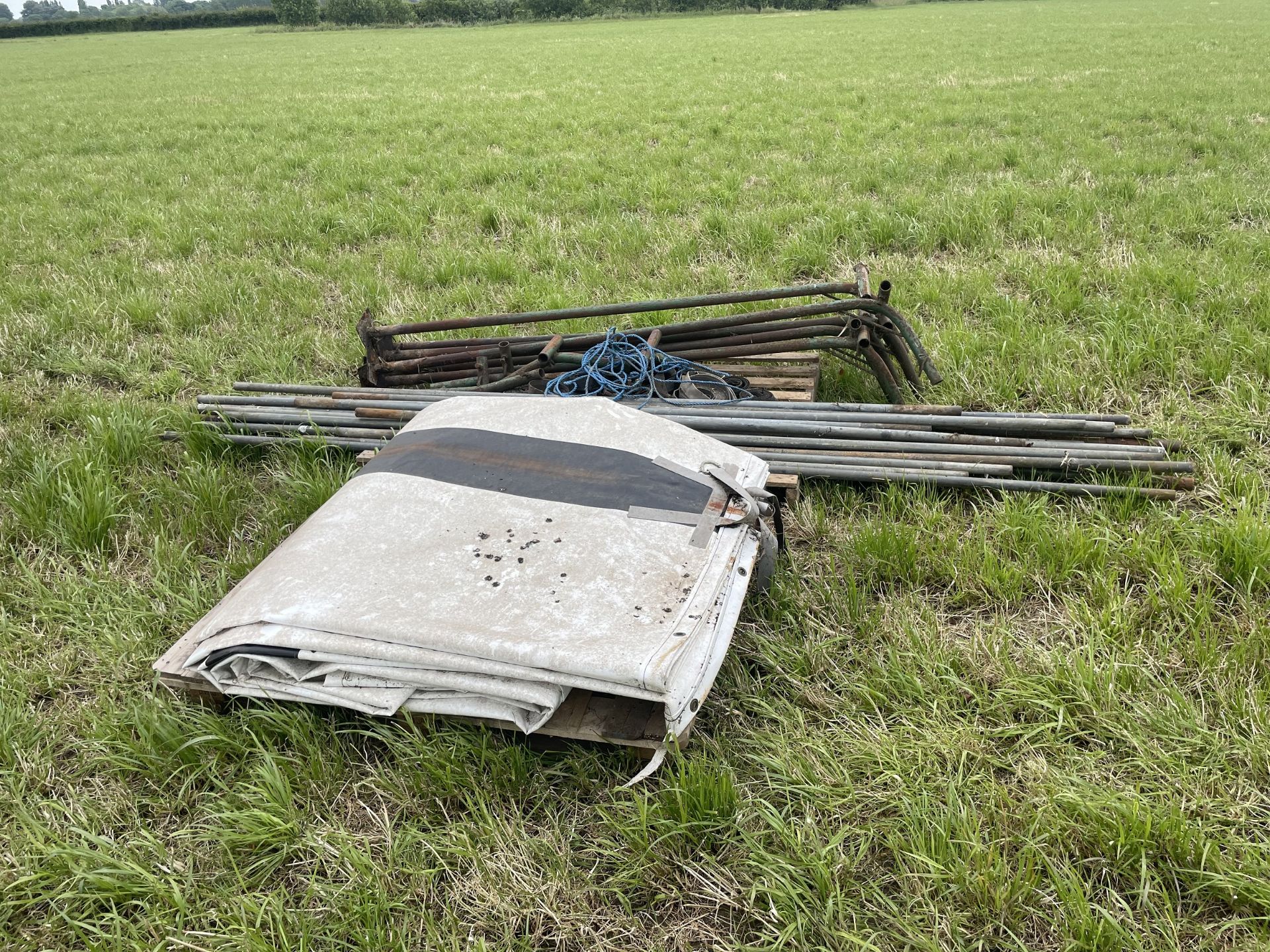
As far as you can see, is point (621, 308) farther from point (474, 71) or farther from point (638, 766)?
point (474, 71)

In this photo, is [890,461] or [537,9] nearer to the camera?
[890,461]

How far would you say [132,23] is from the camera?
63.6 metres

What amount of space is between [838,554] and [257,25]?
256 feet

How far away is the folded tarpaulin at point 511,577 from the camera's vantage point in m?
2.19

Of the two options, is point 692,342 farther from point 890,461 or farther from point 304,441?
point 304,441

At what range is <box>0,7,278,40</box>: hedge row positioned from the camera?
201 ft

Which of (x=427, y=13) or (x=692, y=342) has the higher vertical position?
(x=427, y=13)

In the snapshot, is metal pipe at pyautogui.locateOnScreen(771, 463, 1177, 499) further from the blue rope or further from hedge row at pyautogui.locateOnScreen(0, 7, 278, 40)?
hedge row at pyautogui.locateOnScreen(0, 7, 278, 40)

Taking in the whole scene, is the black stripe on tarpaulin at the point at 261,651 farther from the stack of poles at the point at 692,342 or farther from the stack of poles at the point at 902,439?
the stack of poles at the point at 692,342

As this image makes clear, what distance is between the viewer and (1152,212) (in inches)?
253

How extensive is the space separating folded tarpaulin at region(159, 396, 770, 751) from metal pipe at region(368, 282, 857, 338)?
1219 millimetres

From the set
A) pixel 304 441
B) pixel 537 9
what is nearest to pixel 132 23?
pixel 537 9

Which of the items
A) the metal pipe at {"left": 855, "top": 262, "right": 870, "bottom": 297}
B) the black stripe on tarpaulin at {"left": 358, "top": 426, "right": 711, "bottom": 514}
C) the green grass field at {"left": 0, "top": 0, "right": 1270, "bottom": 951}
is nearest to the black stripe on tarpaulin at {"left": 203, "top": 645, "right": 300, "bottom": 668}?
the green grass field at {"left": 0, "top": 0, "right": 1270, "bottom": 951}

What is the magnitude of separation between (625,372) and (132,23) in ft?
259
